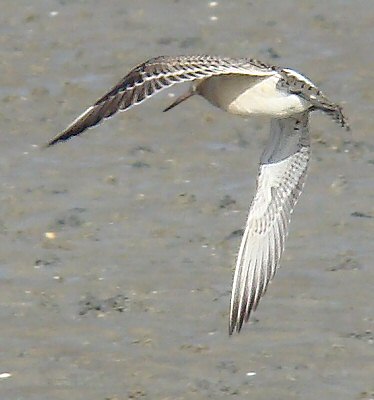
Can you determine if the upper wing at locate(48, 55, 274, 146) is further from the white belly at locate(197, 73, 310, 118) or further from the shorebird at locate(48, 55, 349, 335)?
the white belly at locate(197, 73, 310, 118)

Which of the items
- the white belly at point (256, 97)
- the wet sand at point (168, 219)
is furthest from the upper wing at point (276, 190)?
the wet sand at point (168, 219)

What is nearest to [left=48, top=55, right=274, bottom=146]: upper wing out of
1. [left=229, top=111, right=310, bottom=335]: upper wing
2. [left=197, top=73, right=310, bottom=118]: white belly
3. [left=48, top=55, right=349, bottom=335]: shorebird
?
[left=48, top=55, right=349, bottom=335]: shorebird

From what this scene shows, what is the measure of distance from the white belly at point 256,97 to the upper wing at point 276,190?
426 mm

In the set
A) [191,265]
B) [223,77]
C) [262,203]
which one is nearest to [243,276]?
[262,203]

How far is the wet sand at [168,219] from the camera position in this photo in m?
8.27

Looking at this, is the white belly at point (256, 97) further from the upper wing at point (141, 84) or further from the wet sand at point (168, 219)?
the wet sand at point (168, 219)

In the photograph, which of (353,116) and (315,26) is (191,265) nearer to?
(353,116)

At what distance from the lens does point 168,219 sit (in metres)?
9.76

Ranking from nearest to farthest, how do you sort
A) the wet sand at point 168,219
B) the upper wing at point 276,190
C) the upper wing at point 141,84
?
1. the upper wing at point 141,84
2. the upper wing at point 276,190
3. the wet sand at point 168,219

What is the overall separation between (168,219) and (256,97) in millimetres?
2444

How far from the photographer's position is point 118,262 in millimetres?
9305

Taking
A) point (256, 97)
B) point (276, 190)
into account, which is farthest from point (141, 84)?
point (276, 190)

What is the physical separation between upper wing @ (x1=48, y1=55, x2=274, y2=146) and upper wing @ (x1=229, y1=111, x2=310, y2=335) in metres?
1.03

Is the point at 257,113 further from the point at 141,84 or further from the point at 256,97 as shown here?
the point at 141,84
